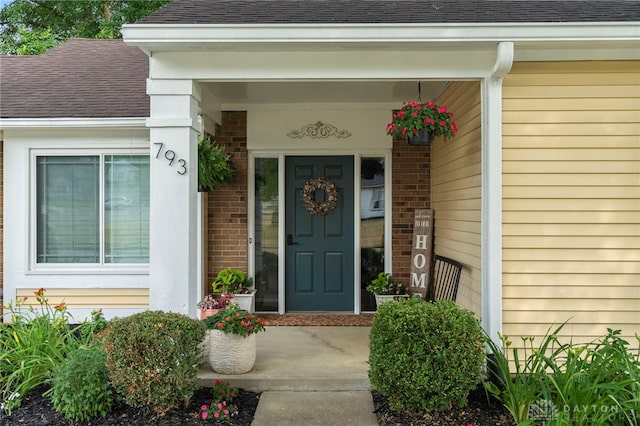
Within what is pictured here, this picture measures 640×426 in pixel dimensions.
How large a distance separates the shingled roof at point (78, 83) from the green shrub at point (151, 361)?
Answer: 2.72 metres

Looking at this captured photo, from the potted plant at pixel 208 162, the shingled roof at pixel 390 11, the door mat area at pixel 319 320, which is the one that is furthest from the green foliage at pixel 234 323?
the shingled roof at pixel 390 11

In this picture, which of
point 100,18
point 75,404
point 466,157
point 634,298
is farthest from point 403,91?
point 100,18

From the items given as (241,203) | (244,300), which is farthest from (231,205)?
(244,300)

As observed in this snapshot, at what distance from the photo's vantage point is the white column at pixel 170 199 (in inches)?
142

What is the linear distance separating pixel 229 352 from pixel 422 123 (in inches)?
99.3

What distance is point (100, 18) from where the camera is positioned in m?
13.1

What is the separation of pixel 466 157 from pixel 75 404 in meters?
3.78

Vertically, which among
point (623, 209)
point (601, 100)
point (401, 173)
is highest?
point (601, 100)

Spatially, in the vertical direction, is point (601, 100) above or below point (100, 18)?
below

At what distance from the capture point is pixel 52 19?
13.3m

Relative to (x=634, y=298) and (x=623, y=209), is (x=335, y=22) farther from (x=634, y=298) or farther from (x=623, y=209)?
(x=634, y=298)

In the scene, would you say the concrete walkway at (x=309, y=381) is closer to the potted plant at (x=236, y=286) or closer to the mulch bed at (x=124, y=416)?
the mulch bed at (x=124, y=416)

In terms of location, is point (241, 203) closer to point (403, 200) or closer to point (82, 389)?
point (403, 200)

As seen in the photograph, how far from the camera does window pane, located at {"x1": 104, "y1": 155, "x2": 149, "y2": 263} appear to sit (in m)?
5.07
